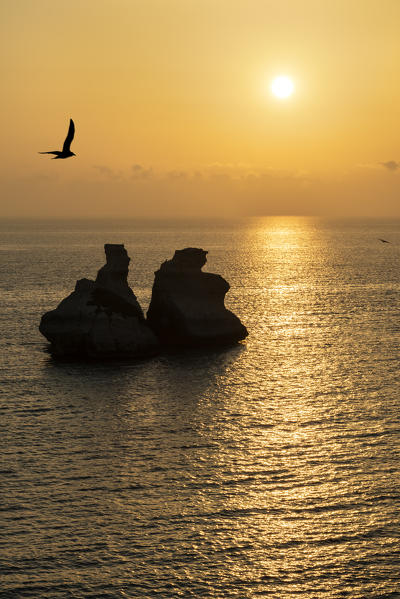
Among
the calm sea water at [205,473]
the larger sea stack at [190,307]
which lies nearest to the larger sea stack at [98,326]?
the calm sea water at [205,473]

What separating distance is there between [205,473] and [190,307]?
3440 centimetres

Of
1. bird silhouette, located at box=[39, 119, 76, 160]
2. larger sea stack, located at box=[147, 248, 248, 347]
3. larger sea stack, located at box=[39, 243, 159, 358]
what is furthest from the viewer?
larger sea stack, located at box=[147, 248, 248, 347]

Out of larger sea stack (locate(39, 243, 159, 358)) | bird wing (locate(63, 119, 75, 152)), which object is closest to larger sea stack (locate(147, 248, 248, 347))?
larger sea stack (locate(39, 243, 159, 358))

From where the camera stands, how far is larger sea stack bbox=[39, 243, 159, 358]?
228 feet

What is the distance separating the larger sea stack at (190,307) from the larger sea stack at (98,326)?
4.01 meters

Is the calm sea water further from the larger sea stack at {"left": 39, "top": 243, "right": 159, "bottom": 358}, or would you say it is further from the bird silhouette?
the bird silhouette

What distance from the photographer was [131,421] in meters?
51.9

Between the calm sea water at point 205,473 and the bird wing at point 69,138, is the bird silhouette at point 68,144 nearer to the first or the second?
the bird wing at point 69,138

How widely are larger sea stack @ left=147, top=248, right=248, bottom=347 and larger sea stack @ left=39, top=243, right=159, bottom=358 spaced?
4.01 meters

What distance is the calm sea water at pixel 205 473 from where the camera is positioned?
32.2m

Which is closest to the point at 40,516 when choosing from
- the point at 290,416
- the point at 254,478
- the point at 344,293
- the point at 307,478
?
the point at 254,478

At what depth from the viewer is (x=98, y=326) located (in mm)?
69312

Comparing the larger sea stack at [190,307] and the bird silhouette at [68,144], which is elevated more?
the bird silhouette at [68,144]

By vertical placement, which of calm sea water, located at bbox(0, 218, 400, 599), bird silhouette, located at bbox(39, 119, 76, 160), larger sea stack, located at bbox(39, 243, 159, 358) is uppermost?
bird silhouette, located at bbox(39, 119, 76, 160)
